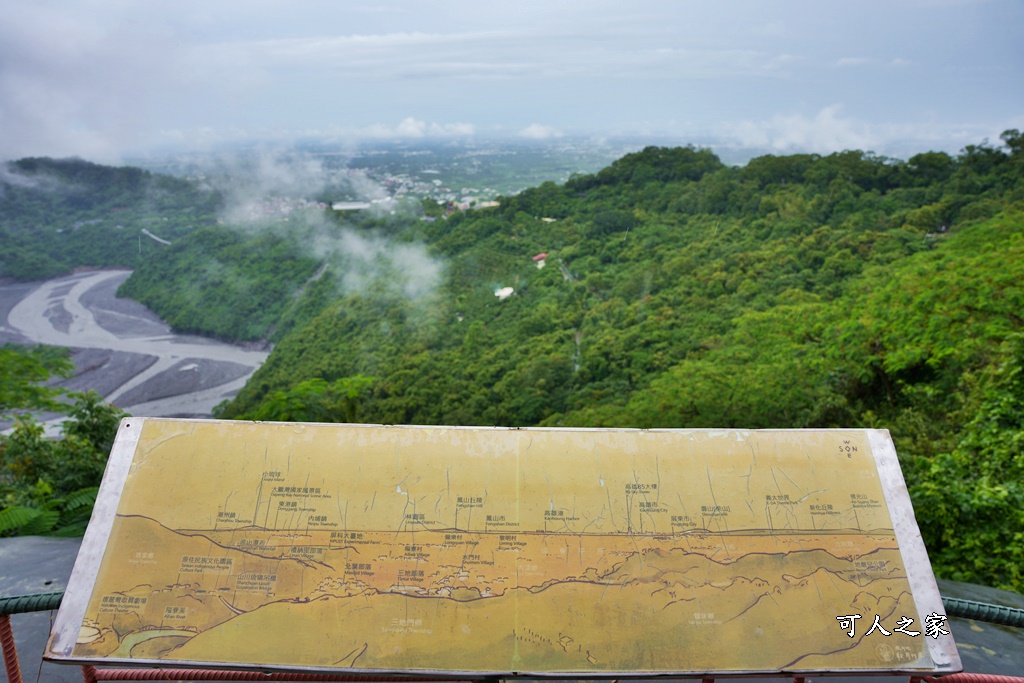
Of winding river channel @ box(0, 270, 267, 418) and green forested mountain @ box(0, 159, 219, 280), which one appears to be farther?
green forested mountain @ box(0, 159, 219, 280)

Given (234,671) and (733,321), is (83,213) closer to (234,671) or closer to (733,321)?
(733,321)

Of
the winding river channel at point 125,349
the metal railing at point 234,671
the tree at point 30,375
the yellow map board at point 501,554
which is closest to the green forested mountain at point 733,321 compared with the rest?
the winding river channel at point 125,349

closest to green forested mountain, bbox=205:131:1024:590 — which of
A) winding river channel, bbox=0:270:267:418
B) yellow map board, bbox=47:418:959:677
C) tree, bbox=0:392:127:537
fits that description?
winding river channel, bbox=0:270:267:418

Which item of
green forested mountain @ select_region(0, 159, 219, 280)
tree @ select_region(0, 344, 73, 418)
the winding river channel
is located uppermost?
green forested mountain @ select_region(0, 159, 219, 280)

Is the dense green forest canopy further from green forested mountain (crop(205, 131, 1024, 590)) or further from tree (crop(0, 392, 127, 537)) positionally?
tree (crop(0, 392, 127, 537))

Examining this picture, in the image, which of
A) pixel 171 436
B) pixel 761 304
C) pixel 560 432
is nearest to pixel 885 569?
pixel 560 432

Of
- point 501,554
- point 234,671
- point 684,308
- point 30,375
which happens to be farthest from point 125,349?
point 501,554
